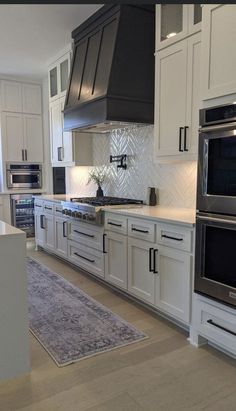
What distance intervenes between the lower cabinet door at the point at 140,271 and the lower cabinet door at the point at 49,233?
1.91 metres

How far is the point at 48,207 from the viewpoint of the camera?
4.70 m

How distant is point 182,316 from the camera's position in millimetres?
2461

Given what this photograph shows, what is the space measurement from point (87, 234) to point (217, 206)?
1903mm

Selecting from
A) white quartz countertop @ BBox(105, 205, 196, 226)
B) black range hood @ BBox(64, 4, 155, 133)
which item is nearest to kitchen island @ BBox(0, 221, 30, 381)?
white quartz countertop @ BBox(105, 205, 196, 226)

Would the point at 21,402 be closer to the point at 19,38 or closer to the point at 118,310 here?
the point at 118,310

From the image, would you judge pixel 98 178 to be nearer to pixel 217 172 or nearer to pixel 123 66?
pixel 123 66

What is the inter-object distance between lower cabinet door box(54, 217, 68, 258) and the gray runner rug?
84 centimetres

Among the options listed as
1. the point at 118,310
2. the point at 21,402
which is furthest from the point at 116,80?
the point at 21,402

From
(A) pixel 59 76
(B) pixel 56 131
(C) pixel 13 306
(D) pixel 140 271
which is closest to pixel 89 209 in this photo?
(D) pixel 140 271

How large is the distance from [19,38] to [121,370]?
160 inches

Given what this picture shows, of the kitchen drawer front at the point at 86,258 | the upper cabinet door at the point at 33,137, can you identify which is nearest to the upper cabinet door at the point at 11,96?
the upper cabinet door at the point at 33,137

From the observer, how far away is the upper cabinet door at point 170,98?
2740mm

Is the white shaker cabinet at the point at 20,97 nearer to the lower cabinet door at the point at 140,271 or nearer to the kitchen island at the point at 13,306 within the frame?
the lower cabinet door at the point at 140,271

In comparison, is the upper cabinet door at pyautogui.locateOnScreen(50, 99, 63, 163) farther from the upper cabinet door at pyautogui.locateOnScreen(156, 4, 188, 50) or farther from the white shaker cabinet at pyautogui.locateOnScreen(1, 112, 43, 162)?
the upper cabinet door at pyautogui.locateOnScreen(156, 4, 188, 50)
